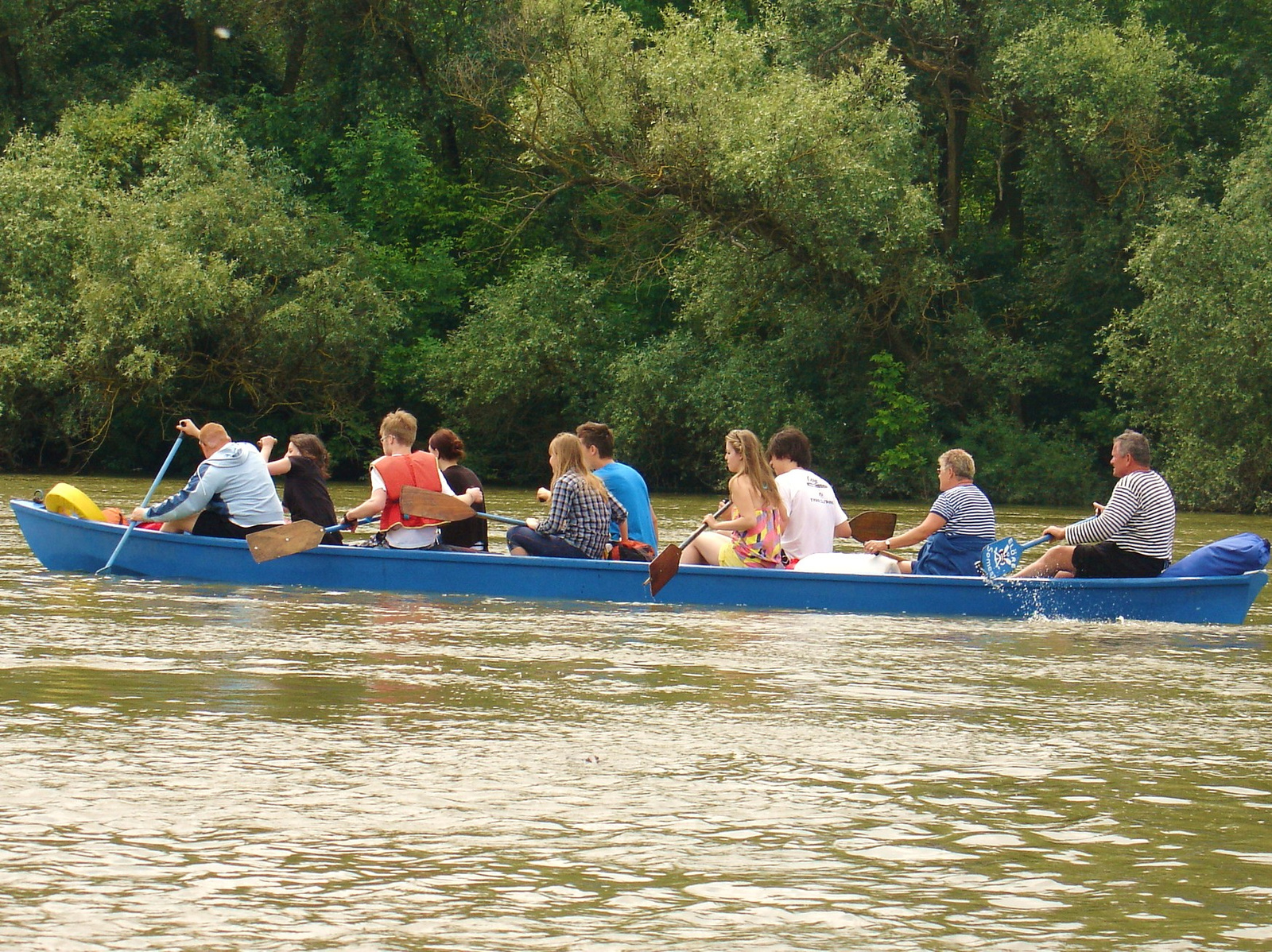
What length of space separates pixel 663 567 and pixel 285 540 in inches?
104

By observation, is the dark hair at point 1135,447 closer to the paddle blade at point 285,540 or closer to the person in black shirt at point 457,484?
the person in black shirt at point 457,484

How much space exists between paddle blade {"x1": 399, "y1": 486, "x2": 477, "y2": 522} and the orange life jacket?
0.08 m

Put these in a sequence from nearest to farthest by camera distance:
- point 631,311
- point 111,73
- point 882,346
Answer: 1. point 882,346
2. point 631,311
3. point 111,73

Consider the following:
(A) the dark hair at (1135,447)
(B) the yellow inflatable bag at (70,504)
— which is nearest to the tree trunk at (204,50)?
(B) the yellow inflatable bag at (70,504)

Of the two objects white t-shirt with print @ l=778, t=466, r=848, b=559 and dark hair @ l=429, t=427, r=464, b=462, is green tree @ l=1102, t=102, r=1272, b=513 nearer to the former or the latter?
white t-shirt with print @ l=778, t=466, r=848, b=559

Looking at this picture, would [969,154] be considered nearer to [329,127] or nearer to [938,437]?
[938,437]

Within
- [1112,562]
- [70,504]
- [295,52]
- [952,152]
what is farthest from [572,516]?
[295,52]

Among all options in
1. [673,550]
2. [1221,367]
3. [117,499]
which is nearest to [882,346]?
[1221,367]

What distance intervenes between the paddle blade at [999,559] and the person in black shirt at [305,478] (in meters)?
4.35

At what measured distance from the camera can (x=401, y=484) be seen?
11461mm

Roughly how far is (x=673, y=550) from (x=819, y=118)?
16.5m

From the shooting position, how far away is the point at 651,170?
1080 inches

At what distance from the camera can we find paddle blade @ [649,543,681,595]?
10.6m

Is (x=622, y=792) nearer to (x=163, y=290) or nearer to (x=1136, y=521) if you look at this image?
(x=1136, y=521)
